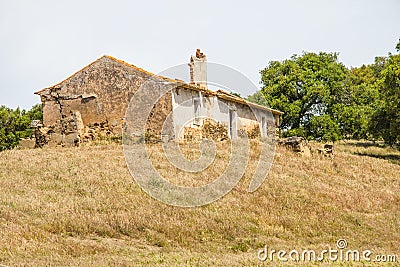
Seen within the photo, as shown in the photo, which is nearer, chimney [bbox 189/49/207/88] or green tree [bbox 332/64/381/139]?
chimney [bbox 189/49/207/88]

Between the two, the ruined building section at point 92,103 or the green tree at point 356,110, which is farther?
the green tree at point 356,110

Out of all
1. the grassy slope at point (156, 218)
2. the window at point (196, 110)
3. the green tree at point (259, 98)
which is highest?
the green tree at point (259, 98)

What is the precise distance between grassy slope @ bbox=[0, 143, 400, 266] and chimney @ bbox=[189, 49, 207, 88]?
10.8 metres

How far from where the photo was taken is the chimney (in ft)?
93.8

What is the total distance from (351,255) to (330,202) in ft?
17.0

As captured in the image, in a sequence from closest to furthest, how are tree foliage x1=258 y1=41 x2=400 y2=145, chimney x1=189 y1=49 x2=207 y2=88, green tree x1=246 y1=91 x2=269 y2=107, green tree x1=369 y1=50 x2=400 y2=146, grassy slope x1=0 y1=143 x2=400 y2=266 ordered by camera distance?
grassy slope x1=0 y1=143 x2=400 y2=266 < chimney x1=189 y1=49 x2=207 y2=88 < green tree x1=369 y1=50 x2=400 y2=146 < green tree x1=246 y1=91 x2=269 y2=107 < tree foliage x1=258 y1=41 x2=400 y2=145

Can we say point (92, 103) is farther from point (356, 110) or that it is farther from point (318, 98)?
point (356, 110)

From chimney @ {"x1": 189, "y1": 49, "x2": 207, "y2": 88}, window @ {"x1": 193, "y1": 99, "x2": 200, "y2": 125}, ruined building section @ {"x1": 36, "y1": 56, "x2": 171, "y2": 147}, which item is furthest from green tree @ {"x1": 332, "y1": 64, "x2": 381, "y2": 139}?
ruined building section @ {"x1": 36, "y1": 56, "x2": 171, "y2": 147}

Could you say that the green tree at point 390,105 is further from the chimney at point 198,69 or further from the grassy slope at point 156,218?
the grassy slope at point 156,218

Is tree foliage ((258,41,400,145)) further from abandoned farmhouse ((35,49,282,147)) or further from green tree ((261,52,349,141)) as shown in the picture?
abandoned farmhouse ((35,49,282,147))

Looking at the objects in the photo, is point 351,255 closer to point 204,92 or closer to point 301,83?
point 204,92

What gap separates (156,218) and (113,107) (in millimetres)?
14388

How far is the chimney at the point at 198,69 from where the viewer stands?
28.6m

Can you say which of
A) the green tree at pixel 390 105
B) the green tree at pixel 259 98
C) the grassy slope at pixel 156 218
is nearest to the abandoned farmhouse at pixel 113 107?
the grassy slope at pixel 156 218
